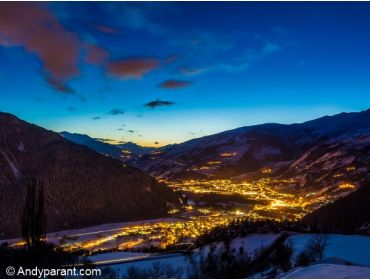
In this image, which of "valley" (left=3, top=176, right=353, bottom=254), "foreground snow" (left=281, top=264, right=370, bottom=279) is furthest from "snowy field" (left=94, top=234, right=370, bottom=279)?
"valley" (left=3, top=176, right=353, bottom=254)

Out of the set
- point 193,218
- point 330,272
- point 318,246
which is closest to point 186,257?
point 318,246

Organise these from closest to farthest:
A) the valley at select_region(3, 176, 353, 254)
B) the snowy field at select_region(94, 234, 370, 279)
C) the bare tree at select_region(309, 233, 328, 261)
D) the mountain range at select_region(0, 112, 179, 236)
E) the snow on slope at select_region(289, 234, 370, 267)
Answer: the snowy field at select_region(94, 234, 370, 279)
the bare tree at select_region(309, 233, 328, 261)
the snow on slope at select_region(289, 234, 370, 267)
the valley at select_region(3, 176, 353, 254)
the mountain range at select_region(0, 112, 179, 236)

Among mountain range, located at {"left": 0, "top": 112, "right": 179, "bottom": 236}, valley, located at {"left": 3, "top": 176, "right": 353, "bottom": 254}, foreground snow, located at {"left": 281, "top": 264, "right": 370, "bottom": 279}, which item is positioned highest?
mountain range, located at {"left": 0, "top": 112, "right": 179, "bottom": 236}

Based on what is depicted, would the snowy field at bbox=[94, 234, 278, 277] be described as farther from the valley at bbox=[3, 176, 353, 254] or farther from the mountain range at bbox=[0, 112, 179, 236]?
the mountain range at bbox=[0, 112, 179, 236]

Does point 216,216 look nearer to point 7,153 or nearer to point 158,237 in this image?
point 158,237

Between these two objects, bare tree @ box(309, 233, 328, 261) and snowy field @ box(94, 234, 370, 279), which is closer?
snowy field @ box(94, 234, 370, 279)

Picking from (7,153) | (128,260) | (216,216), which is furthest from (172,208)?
(128,260)

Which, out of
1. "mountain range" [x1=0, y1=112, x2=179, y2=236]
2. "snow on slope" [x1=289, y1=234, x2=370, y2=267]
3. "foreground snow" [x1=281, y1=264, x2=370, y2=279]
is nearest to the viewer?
"foreground snow" [x1=281, y1=264, x2=370, y2=279]

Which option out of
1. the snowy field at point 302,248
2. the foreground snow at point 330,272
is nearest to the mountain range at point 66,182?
the snowy field at point 302,248
